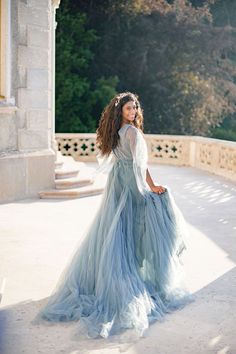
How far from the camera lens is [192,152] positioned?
575 inches

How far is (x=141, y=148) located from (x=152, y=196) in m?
0.42

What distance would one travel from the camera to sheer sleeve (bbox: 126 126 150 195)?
14.2ft

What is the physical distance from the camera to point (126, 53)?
792 inches

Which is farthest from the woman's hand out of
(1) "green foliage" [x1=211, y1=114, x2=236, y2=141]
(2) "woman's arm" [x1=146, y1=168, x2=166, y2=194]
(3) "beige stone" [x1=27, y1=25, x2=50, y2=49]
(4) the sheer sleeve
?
(1) "green foliage" [x1=211, y1=114, x2=236, y2=141]

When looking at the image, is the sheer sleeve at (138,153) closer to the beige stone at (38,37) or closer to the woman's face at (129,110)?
the woman's face at (129,110)

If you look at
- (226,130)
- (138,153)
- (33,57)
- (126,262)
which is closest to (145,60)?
(226,130)

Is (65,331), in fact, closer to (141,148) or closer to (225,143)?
(141,148)

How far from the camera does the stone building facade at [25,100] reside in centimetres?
889

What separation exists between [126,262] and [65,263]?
1392 mm

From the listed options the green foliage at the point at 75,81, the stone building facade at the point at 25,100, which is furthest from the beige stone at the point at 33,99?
the green foliage at the point at 75,81

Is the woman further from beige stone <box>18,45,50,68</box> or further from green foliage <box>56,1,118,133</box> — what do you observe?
green foliage <box>56,1,118,133</box>

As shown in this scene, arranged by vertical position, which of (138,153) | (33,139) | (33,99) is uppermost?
(33,99)

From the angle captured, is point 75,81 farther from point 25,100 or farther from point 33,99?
point 25,100

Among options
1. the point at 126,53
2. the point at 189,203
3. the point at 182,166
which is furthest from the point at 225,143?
the point at 126,53
